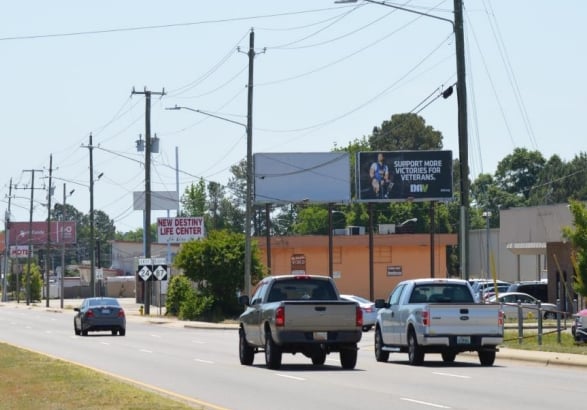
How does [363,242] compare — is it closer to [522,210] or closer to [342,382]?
[522,210]

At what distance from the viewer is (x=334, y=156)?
78750 millimetres

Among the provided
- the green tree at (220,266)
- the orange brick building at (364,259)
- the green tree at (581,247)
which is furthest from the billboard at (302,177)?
the green tree at (581,247)

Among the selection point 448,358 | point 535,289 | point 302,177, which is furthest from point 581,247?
point 302,177

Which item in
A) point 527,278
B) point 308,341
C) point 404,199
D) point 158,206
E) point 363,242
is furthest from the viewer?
point 158,206

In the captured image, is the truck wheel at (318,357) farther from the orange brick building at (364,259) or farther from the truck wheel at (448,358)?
the orange brick building at (364,259)

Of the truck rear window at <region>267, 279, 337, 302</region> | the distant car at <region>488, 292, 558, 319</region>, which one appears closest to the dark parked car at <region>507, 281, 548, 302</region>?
the distant car at <region>488, 292, 558, 319</region>

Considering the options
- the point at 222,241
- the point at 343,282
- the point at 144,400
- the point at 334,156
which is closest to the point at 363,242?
the point at 343,282

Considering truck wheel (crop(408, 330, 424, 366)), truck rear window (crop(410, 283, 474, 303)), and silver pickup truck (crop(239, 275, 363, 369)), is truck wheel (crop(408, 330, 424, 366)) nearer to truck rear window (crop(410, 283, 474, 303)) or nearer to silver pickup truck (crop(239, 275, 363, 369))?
truck rear window (crop(410, 283, 474, 303))

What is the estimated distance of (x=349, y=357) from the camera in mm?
28078

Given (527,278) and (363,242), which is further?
(527,278)

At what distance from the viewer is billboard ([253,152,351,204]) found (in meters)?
77.6

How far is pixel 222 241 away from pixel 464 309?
3741 centimetres

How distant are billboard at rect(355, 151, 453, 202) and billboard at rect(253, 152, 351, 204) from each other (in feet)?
4.93

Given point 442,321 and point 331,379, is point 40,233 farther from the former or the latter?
point 331,379
